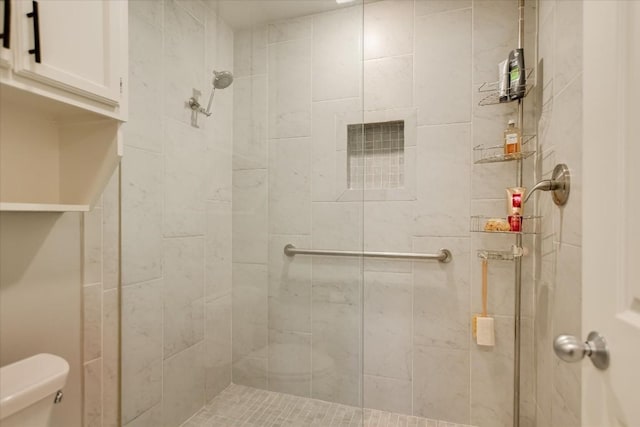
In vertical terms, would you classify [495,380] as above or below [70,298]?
below

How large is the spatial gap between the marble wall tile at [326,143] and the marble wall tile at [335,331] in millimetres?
322

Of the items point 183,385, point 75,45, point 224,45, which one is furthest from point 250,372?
point 224,45

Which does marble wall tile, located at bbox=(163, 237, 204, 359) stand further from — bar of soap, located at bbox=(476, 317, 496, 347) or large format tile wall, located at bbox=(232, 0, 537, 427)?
bar of soap, located at bbox=(476, 317, 496, 347)

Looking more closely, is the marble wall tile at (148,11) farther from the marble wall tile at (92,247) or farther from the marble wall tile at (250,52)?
the marble wall tile at (92,247)

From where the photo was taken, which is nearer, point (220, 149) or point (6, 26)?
point (6, 26)

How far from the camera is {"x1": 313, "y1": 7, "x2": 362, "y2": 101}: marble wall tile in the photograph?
1.37 metres

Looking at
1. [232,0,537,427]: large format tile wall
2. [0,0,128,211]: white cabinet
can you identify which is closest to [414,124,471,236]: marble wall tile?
[232,0,537,427]: large format tile wall

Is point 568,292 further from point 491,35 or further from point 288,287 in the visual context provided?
point 491,35

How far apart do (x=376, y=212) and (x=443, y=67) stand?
0.81m

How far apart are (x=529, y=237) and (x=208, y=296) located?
1.49 metres

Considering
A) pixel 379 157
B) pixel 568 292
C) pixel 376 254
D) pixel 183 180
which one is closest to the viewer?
pixel 568 292

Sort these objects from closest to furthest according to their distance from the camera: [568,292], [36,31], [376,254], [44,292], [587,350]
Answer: [587,350], [36,31], [44,292], [568,292], [376,254]

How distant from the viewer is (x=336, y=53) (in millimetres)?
1393

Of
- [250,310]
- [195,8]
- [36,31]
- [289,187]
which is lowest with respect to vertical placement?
[250,310]
